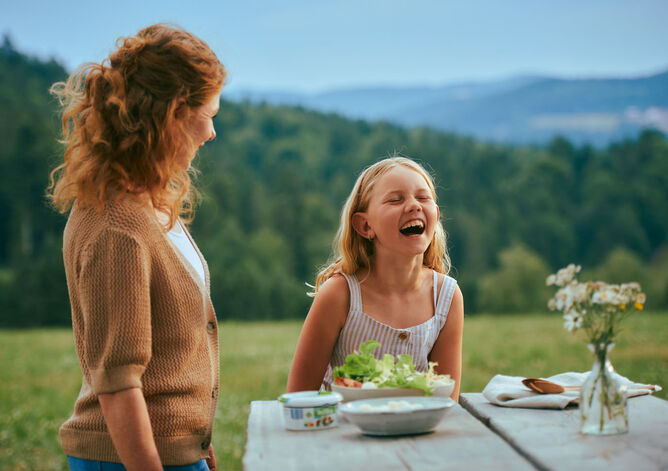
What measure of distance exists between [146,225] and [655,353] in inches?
717

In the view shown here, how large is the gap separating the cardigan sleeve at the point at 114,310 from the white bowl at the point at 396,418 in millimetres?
561

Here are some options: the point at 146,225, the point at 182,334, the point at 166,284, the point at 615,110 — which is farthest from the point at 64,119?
the point at 615,110

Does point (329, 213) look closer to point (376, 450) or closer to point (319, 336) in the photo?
point (319, 336)

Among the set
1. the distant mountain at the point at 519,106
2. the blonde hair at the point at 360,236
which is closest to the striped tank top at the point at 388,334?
the blonde hair at the point at 360,236

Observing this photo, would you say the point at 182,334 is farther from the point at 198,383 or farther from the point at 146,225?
the point at 146,225

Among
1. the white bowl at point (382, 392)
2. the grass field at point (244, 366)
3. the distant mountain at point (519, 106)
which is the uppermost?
the distant mountain at point (519, 106)

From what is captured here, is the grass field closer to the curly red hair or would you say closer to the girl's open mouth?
Answer: the girl's open mouth

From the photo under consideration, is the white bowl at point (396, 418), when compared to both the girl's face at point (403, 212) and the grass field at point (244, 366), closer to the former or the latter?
the girl's face at point (403, 212)

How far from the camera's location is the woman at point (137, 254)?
1.74 meters

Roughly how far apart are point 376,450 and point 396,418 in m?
0.11

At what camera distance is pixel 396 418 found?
188 centimetres

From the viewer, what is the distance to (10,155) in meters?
40.9

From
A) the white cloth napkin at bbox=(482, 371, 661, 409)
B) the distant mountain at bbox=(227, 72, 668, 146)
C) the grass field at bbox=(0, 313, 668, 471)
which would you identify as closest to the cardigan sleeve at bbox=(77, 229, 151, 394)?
the white cloth napkin at bbox=(482, 371, 661, 409)

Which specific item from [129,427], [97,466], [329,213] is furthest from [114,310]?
[329,213]
